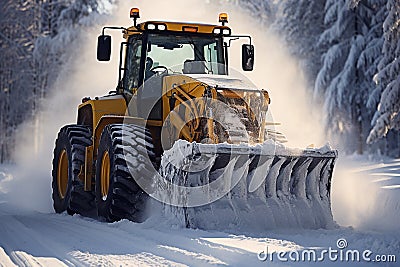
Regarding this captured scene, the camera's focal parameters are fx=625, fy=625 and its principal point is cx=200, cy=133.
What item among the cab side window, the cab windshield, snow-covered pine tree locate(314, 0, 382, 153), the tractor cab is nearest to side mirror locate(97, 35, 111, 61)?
the tractor cab

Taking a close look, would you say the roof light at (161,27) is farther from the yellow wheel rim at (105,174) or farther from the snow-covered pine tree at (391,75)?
the snow-covered pine tree at (391,75)

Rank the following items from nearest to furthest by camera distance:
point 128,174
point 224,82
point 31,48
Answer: point 128,174
point 224,82
point 31,48

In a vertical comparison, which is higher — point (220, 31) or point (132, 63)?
point (220, 31)

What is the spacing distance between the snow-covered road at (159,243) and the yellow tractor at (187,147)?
17.3 inches

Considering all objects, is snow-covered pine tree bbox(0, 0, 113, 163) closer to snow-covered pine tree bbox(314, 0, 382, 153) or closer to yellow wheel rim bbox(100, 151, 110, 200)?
snow-covered pine tree bbox(314, 0, 382, 153)

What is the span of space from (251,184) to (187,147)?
107 cm

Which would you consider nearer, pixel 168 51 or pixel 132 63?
pixel 168 51

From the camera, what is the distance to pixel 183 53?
9.48 m

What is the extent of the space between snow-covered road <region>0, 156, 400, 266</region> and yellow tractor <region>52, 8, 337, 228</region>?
439mm

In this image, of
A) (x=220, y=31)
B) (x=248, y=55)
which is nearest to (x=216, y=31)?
(x=220, y=31)

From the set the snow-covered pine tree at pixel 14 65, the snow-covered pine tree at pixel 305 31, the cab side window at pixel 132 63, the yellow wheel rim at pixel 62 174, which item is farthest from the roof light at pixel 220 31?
the snow-covered pine tree at pixel 14 65

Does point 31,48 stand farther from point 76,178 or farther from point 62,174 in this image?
point 76,178

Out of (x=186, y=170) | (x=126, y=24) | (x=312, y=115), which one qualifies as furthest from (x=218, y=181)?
(x=312, y=115)

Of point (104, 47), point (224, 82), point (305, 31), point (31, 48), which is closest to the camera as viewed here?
point (224, 82)
